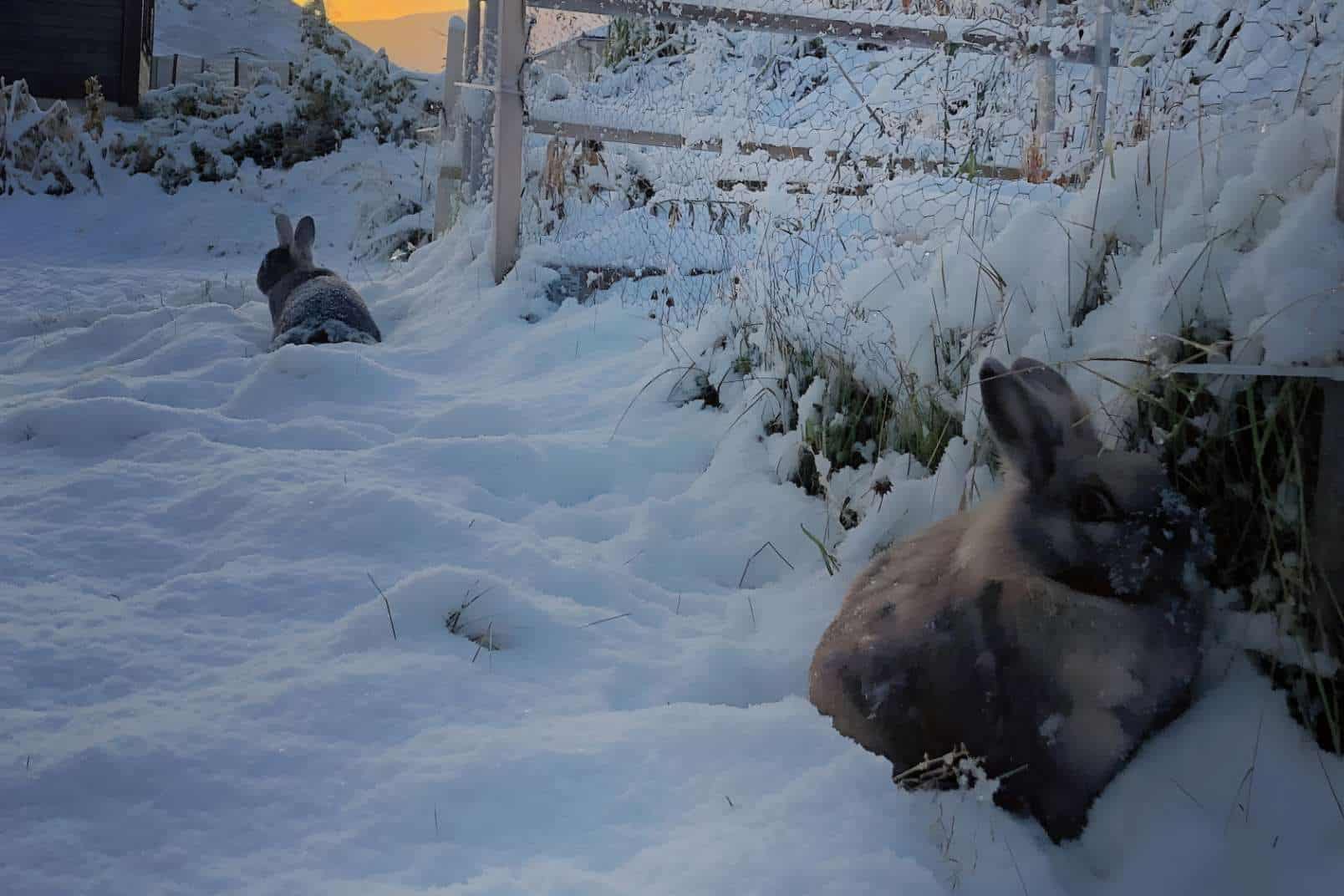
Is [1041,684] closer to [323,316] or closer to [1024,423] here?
[1024,423]

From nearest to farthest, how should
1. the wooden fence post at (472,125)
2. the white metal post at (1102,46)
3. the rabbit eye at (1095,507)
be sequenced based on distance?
the rabbit eye at (1095,507) → the white metal post at (1102,46) → the wooden fence post at (472,125)

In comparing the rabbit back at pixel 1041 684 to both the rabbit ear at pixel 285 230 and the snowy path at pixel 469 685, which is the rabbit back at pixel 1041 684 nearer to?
the snowy path at pixel 469 685

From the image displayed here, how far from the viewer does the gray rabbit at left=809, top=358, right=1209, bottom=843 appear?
57.1 inches

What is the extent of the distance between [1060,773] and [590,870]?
65 cm

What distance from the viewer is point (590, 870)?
4.58 feet

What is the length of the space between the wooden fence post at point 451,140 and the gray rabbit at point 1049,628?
577 centimetres

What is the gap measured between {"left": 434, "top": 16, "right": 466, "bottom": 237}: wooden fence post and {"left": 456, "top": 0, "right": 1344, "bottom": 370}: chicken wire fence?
3.31 ft

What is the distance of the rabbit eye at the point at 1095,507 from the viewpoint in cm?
151

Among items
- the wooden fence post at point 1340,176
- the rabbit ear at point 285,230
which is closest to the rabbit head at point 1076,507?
the wooden fence post at point 1340,176

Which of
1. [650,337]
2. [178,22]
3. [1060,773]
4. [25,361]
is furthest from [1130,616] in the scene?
[178,22]

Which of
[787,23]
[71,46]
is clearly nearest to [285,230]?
[787,23]

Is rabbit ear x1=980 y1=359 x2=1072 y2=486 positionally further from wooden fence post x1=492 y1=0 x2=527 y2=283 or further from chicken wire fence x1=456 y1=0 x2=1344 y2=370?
wooden fence post x1=492 y1=0 x2=527 y2=283

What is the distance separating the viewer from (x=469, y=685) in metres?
1.86

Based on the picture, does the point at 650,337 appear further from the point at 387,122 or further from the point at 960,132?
the point at 387,122
